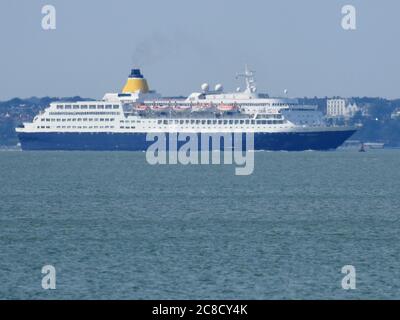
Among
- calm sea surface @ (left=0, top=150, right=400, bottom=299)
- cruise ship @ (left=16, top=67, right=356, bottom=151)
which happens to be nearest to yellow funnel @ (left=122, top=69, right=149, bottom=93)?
cruise ship @ (left=16, top=67, right=356, bottom=151)

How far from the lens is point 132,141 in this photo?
12181cm

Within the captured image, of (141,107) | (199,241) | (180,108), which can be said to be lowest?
(199,241)

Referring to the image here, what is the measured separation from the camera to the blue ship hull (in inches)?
4717

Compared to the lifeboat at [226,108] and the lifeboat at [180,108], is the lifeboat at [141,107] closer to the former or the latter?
the lifeboat at [180,108]

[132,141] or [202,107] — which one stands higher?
[202,107]

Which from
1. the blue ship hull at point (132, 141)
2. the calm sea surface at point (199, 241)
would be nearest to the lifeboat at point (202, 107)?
the blue ship hull at point (132, 141)

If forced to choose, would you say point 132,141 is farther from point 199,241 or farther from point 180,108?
point 199,241

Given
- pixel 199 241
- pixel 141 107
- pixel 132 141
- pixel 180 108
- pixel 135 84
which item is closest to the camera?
pixel 199 241

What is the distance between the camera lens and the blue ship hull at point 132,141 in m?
120

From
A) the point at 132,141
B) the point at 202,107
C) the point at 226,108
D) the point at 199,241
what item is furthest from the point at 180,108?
the point at 199,241

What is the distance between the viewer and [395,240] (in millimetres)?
33812

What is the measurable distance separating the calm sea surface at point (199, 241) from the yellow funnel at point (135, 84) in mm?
75747

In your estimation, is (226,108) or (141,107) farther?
(141,107)

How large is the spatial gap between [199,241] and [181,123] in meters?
89.7
